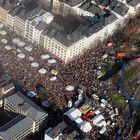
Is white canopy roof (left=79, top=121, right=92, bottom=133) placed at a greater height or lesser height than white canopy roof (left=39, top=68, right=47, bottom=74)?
lesser

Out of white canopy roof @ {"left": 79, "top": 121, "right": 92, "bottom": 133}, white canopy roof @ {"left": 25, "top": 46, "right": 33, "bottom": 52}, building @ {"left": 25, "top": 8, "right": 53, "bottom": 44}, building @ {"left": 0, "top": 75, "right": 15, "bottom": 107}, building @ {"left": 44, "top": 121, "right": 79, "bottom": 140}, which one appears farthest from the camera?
building @ {"left": 25, "top": 8, "right": 53, "bottom": 44}

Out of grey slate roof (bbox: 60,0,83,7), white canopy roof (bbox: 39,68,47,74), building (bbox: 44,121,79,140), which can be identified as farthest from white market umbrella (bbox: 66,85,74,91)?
grey slate roof (bbox: 60,0,83,7)

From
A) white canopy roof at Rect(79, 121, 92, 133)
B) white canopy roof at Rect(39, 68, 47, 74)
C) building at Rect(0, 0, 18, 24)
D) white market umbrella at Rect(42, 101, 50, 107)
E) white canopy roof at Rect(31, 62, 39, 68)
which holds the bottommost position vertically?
white market umbrella at Rect(42, 101, 50, 107)

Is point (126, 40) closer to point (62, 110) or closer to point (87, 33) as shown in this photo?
point (87, 33)

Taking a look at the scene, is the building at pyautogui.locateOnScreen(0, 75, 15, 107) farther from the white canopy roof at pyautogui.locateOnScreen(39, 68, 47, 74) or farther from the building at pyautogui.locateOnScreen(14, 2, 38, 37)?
the building at pyautogui.locateOnScreen(14, 2, 38, 37)

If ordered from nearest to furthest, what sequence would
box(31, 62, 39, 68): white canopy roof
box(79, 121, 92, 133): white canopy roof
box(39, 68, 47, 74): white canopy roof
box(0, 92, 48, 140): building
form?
box(0, 92, 48, 140): building
box(79, 121, 92, 133): white canopy roof
box(39, 68, 47, 74): white canopy roof
box(31, 62, 39, 68): white canopy roof

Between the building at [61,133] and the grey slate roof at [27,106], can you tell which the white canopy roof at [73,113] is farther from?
the grey slate roof at [27,106]

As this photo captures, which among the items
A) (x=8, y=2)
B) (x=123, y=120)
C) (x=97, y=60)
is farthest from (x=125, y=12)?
(x=123, y=120)

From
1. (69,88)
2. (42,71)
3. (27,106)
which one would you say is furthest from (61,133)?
(42,71)

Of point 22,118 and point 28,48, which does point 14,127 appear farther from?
point 28,48
